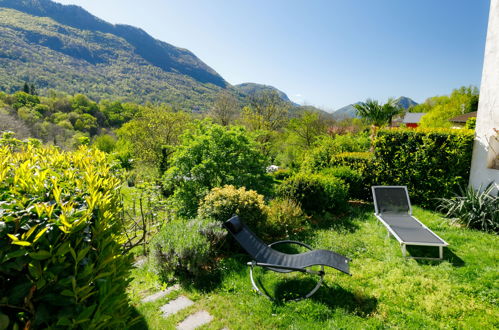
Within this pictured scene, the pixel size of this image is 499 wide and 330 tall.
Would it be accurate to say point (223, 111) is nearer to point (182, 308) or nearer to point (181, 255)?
point (181, 255)

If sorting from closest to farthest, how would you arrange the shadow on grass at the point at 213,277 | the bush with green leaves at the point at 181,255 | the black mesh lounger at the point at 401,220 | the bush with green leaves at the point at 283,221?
1. the shadow on grass at the point at 213,277
2. the bush with green leaves at the point at 181,255
3. the black mesh lounger at the point at 401,220
4. the bush with green leaves at the point at 283,221

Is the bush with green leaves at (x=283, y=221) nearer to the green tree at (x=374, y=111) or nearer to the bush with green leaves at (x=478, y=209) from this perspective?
the bush with green leaves at (x=478, y=209)

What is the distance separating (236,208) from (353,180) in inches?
195

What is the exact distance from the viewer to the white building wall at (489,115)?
6586 millimetres

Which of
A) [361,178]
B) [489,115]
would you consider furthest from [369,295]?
[489,115]

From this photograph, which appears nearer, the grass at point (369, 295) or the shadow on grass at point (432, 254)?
the grass at point (369, 295)

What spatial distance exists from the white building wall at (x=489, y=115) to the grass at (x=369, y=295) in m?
2.50

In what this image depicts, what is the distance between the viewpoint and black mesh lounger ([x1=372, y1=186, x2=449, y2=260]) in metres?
4.72

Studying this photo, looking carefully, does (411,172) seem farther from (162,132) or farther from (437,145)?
(162,132)

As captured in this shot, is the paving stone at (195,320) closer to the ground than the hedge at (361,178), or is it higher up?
closer to the ground

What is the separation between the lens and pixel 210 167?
7.16m

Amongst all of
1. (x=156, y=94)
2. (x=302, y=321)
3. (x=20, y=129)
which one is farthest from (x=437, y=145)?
(x=156, y=94)

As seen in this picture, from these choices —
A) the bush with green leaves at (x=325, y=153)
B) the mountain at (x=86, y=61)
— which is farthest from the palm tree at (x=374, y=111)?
the mountain at (x=86, y=61)

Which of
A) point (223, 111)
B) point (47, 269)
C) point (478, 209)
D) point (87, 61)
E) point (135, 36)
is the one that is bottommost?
point (478, 209)
